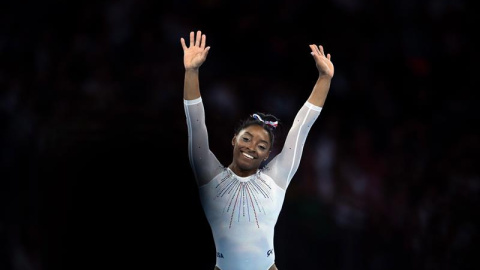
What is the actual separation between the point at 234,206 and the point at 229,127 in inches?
54.9

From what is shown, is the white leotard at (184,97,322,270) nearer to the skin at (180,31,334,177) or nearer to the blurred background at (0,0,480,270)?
the skin at (180,31,334,177)

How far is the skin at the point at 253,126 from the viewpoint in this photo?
9.53ft

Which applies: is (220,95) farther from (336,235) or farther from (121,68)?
(336,235)

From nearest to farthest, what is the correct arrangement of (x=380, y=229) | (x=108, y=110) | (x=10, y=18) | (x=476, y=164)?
(x=108, y=110), (x=10, y=18), (x=380, y=229), (x=476, y=164)

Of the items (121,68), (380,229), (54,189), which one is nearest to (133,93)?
(121,68)

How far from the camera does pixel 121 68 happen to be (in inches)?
173

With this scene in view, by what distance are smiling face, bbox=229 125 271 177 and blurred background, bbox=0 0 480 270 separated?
0.73 metres

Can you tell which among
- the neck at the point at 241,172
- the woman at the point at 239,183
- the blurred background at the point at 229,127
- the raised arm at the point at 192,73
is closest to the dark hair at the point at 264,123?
the woman at the point at 239,183

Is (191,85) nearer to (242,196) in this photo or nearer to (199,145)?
(199,145)

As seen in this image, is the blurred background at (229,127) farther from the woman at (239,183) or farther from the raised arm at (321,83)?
the raised arm at (321,83)

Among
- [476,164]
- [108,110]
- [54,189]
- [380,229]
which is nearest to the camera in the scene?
[54,189]

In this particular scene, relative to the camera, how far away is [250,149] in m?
3.03

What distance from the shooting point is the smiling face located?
303cm

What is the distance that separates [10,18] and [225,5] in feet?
5.56
